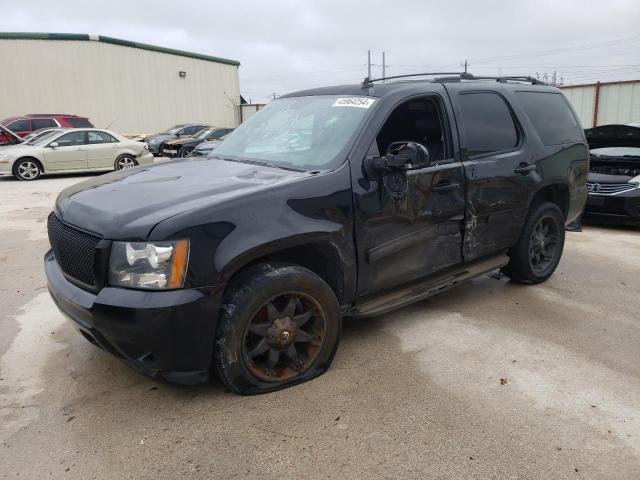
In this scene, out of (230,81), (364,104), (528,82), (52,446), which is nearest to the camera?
(52,446)

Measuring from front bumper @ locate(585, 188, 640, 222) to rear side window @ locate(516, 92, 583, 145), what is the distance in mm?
2916

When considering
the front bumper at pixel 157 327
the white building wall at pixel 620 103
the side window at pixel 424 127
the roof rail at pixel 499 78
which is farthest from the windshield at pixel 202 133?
the front bumper at pixel 157 327

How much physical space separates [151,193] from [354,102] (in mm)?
1584

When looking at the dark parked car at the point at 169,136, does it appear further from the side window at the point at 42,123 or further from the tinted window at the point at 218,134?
the side window at the point at 42,123

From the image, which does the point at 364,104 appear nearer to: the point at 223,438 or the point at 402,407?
the point at 402,407

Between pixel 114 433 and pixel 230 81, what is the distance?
3514 cm

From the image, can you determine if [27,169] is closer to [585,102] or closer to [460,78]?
[460,78]

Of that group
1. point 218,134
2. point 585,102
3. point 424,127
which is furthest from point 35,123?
point 585,102

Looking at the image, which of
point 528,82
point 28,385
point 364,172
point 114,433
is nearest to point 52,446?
point 114,433

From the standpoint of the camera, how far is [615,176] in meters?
8.01

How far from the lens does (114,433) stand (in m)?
2.80

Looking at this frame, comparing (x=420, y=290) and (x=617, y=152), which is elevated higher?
(x=617, y=152)

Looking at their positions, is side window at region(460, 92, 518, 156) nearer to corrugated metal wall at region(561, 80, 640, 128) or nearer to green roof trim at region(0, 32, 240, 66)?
corrugated metal wall at region(561, 80, 640, 128)

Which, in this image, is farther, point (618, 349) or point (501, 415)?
point (618, 349)
